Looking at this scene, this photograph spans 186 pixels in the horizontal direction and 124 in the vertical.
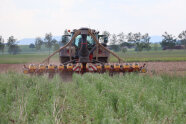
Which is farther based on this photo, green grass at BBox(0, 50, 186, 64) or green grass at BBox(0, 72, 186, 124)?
green grass at BBox(0, 50, 186, 64)

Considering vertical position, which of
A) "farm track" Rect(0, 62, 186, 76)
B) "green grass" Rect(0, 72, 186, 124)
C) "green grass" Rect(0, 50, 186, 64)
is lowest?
"green grass" Rect(0, 72, 186, 124)

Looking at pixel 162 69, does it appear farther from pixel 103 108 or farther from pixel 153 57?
pixel 153 57

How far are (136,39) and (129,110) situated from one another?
5456 cm

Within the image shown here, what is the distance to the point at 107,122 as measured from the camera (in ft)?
11.2

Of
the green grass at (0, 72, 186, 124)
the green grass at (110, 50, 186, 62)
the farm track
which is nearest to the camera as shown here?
the green grass at (0, 72, 186, 124)

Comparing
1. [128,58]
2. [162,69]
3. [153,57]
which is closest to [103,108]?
[162,69]

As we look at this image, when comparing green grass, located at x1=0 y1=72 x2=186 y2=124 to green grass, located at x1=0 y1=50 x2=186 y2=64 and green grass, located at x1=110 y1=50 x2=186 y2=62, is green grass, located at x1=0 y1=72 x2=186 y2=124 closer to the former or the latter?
green grass, located at x1=0 y1=50 x2=186 y2=64

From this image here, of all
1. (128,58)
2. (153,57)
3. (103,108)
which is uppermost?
(153,57)

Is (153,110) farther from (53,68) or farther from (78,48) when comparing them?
(78,48)

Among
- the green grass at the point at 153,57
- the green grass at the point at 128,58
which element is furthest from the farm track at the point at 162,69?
the green grass at the point at 153,57

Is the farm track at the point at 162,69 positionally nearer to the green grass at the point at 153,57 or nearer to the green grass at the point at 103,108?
the green grass at the point at 103,108

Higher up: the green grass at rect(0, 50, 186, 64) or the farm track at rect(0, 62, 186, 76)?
the green grass at rect(0, 50, 186, 64)

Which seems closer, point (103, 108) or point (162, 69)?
point (103, 108)

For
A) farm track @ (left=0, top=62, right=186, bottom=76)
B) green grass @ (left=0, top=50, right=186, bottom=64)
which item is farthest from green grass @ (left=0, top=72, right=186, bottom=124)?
green grass @ (left=0, top=50, right=186, bottom=64)
